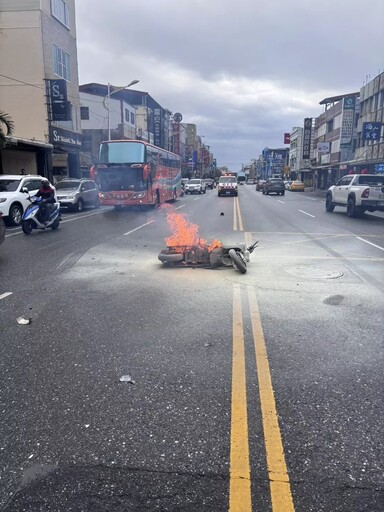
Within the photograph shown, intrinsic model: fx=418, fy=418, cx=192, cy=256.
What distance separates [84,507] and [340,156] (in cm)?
5647

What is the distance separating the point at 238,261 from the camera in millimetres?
8062

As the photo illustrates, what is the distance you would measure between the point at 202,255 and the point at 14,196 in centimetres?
1004

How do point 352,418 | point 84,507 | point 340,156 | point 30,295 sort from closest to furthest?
point 84,507, point 352,418, point 30,295, point 340,156

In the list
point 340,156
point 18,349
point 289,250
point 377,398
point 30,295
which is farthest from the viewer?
point 340,156

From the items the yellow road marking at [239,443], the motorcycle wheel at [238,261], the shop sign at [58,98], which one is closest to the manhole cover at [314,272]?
the motorcycle wheel at [238,261]

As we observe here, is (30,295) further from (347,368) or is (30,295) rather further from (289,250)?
(289,250)

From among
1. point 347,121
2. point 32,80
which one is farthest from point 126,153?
point 347,121

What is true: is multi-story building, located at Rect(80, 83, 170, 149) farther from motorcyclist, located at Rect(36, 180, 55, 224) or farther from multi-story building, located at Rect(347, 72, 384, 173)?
motorcyclist, located at Rect(36, 180, 55, 224)

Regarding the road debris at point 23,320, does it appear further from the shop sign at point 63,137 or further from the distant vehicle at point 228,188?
the distant vehicle at point 228,188

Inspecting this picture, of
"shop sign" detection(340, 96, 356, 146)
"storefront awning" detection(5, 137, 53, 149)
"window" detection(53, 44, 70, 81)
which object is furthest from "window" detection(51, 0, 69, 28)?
"shop sign" detection(340, 96, 356, 146)

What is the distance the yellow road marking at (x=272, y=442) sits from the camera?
2.38 m

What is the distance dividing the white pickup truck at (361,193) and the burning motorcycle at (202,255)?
11.9m

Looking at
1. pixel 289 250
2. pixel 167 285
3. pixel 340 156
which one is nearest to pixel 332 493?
pixel 167 285

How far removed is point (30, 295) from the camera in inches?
258
